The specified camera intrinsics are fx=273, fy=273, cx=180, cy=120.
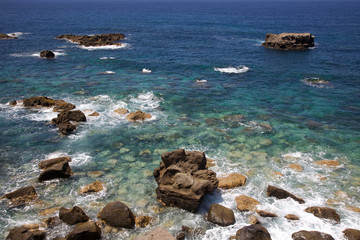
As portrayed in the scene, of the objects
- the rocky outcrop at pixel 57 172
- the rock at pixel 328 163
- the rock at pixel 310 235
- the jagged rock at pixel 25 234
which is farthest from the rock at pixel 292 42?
the jagged rock at pixel 25 234

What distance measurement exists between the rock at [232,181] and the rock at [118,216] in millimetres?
7243

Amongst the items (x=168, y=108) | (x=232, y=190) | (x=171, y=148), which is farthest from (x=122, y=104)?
(x=232, y=190)

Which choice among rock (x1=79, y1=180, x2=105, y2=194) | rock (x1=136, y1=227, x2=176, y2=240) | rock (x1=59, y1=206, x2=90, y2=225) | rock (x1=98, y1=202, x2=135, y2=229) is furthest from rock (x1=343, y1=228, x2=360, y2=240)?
rock (x1=79, y1=180, x2=105, y2=194)

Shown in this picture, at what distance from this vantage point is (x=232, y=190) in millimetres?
20469

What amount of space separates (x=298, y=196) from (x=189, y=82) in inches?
1163

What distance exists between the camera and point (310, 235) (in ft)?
52.2

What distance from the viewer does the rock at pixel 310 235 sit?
1580cm

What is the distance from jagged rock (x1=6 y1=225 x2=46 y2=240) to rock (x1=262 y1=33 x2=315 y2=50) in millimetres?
72058

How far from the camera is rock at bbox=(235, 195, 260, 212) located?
1844 centimetres

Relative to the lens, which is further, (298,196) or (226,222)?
(298,196)

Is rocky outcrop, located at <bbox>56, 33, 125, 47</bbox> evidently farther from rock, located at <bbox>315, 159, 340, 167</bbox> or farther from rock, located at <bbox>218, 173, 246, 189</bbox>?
rock, located at <bbox>315, 159, 340, 167</bbox>

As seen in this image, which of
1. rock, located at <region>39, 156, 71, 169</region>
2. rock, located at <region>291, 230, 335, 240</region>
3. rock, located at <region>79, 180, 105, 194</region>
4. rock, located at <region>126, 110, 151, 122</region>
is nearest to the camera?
rock, located at <region>291, 230, 335, 240</region>

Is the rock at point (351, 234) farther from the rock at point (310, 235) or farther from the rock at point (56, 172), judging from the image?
the rock at point (56, 172)

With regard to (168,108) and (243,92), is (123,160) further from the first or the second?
(243,92)
